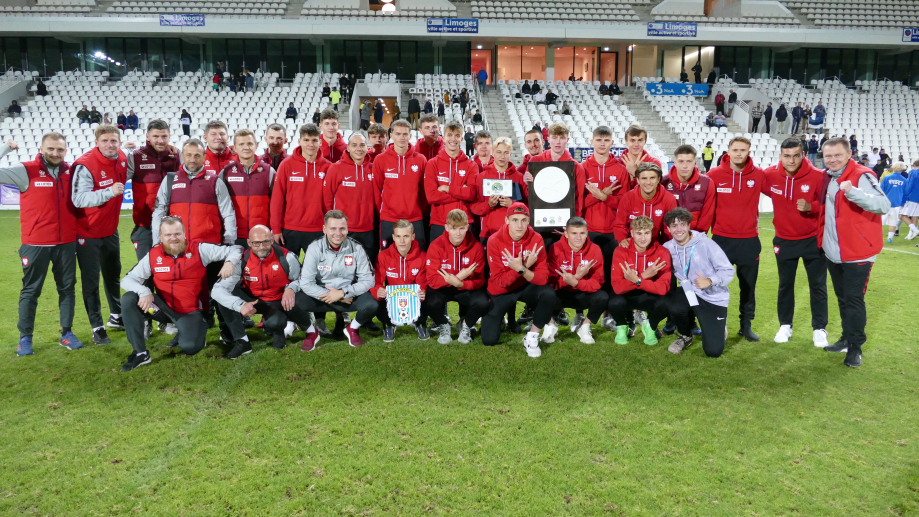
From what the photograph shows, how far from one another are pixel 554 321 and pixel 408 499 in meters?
2.82

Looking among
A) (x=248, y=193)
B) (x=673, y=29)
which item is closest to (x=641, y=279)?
(x=248, y=193)

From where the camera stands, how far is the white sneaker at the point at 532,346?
15.6ft

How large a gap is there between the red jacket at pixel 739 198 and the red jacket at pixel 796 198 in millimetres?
118

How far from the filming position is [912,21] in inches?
1070

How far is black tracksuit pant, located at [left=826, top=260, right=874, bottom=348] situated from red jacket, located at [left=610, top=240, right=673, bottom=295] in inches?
52.0

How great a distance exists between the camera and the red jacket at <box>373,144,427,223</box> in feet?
17.9

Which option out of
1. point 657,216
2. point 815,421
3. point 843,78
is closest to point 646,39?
point 843,78

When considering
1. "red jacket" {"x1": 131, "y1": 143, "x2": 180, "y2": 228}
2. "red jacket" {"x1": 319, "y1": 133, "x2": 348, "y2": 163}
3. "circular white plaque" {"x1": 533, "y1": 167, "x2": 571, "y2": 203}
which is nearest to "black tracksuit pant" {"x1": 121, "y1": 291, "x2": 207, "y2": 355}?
"red jacket" {"x1": 131, "y1": 143, "x2": 180, "y2": 228}

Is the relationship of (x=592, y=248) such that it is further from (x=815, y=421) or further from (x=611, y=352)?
(x=815, y=421)

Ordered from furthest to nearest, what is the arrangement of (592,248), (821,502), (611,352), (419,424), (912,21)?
(912,21), (592,248), (611,352), (419,424), (821,502)

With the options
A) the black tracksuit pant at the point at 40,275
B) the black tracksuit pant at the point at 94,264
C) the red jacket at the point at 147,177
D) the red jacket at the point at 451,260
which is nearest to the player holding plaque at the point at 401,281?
the red jacket at the point at 451,260

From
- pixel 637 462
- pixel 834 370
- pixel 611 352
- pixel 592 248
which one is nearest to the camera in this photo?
pixel 637 462

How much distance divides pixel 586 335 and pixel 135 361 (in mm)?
3765

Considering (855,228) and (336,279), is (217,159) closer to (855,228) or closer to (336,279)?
(336,279)
